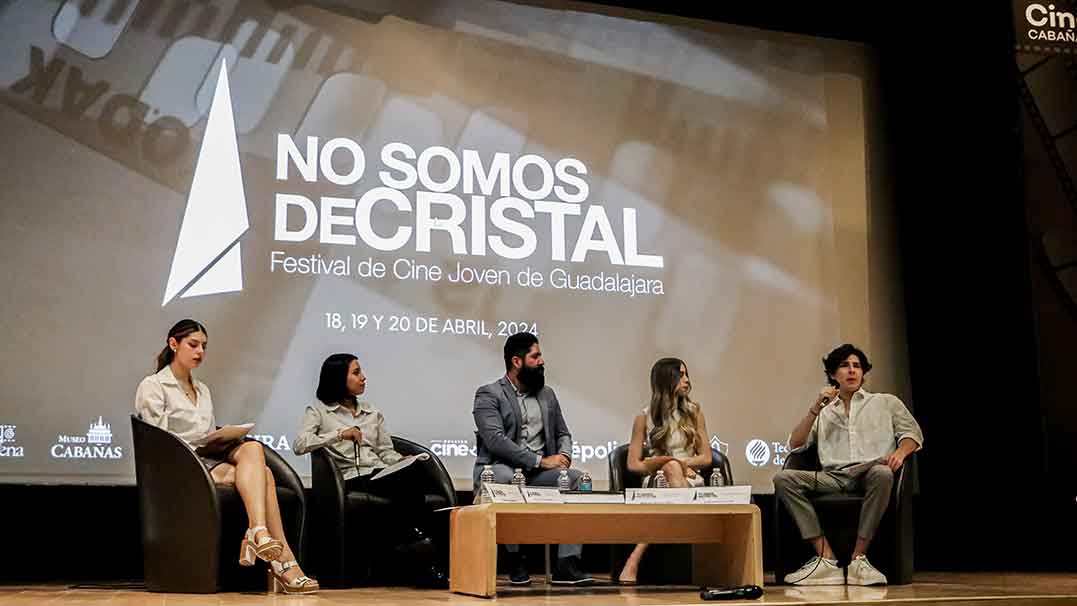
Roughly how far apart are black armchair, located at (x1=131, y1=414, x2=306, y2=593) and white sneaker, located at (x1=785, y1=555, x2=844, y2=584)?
2154 mm

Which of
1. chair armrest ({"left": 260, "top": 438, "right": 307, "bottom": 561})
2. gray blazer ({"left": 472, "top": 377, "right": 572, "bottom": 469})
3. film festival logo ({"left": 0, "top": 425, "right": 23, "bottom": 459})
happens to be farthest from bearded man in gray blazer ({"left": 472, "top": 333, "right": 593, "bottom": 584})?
film festival logo ({"left": 0, "top": 425, "right": 23, "bottom": 459})

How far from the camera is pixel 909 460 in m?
4.65

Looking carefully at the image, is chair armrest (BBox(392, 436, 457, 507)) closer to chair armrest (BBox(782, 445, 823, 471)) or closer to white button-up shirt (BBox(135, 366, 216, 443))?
white button-up shirt (BBox(135, 366, 216, 443))

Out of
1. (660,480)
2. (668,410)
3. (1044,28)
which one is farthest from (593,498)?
(1044,28)

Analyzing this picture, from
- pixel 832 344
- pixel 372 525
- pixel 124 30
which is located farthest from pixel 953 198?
pixel 124 30

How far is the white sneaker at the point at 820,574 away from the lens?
446 centimetres

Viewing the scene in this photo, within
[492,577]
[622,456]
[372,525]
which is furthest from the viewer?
[622,456]

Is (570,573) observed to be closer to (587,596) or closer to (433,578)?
(433,578)

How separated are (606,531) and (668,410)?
0.90 meters

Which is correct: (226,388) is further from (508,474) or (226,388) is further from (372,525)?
(508,474)

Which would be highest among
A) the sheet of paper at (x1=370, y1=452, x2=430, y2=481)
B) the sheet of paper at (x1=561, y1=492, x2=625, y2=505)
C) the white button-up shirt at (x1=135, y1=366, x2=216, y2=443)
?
the white button-up shirt at (x1=135, y1=366, x2=216, y2=443)

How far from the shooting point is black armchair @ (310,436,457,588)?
4434 millimetres

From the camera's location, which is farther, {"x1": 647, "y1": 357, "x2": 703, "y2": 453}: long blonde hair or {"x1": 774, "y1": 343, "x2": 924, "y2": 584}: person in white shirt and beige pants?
{"x1": 647, "y1": 357, "x2": 703, "y2": 453}: long blonde hair

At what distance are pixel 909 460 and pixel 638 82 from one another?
241cm
